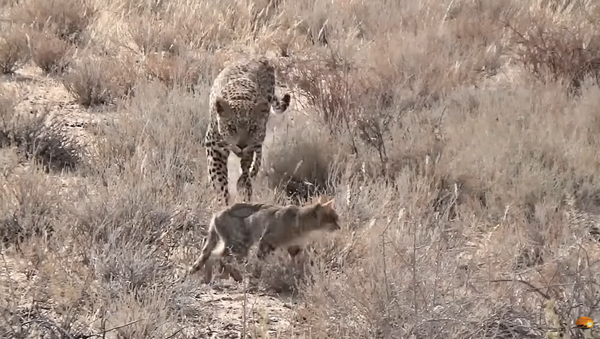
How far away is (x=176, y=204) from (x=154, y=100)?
2900mm

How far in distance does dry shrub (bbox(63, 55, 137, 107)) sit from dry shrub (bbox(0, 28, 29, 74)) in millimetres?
845

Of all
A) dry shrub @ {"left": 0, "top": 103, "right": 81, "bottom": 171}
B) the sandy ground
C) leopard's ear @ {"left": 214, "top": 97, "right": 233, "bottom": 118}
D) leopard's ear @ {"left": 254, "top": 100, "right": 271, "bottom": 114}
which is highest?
leopard's ear @ {"left": 214, "top": 97, "right": 233, "bottom": 118}

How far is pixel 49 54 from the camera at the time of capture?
11273mm

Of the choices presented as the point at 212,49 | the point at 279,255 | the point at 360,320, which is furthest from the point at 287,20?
the point at 360,320

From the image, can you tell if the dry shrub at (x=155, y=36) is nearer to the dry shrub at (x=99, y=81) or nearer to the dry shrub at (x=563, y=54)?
the dry shrub at (x=99, y=81)

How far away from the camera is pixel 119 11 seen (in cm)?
1361

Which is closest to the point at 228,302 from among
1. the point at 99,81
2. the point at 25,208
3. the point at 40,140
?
the point at 25,208

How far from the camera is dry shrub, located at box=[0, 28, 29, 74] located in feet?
36.2

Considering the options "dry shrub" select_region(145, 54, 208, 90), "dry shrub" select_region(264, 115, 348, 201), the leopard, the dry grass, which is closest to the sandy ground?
the dry grass

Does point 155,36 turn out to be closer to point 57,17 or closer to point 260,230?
point 57,17

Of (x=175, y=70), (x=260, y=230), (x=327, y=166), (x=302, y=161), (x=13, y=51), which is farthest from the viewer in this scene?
(x=13, y=51)

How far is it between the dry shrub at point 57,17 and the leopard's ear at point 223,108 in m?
5.34

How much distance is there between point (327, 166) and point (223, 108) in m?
1.12

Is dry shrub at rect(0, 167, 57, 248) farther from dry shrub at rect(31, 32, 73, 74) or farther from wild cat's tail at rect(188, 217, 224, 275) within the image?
dry shrub at rect(31, 32, 73, 74)
